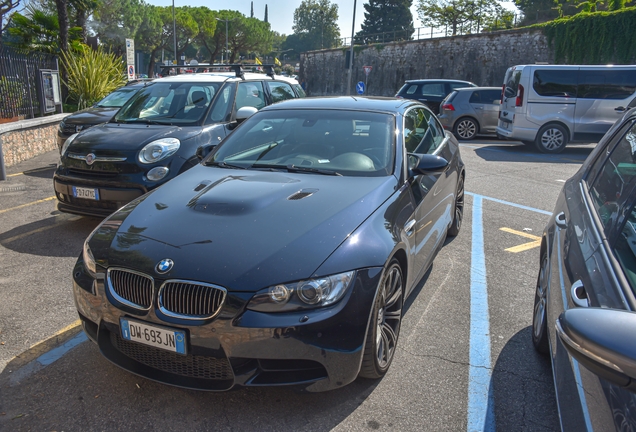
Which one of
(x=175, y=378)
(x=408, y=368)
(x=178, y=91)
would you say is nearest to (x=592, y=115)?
(x=178, y=91)

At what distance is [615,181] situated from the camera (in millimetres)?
2648

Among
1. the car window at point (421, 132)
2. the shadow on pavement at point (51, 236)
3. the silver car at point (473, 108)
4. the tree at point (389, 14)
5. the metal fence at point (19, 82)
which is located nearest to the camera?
the car window at point (421, 132)

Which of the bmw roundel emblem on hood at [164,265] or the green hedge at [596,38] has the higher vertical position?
the green hedge at [596,38]

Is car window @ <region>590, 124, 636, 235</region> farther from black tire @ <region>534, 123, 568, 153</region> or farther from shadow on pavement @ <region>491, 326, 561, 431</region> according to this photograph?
black tire @ <region>534, 123, 568, 153</region>

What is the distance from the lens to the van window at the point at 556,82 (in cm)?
1298

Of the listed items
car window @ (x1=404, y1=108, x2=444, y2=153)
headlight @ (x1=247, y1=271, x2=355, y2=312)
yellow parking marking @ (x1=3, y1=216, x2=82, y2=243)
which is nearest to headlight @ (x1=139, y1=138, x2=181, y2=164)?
yellow parking marking @ (x1=3, y1=216, x2=82, y2=243)

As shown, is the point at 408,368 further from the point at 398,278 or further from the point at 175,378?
the point at 175,378

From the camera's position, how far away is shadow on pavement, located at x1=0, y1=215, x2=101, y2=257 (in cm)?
537

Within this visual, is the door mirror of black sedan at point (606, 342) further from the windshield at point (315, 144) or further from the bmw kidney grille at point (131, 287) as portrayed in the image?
the windshield at point (315, 144)

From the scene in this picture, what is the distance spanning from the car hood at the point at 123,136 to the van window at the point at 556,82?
958 centimetres

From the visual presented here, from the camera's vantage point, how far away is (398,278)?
325 centimetres

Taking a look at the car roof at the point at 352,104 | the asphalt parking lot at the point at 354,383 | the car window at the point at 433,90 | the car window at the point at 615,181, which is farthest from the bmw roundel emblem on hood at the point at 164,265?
the car window at the point at 433,90

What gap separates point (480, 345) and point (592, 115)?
1137 centimetres

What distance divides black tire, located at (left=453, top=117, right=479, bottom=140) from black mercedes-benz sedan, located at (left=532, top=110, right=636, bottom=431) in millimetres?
12608
